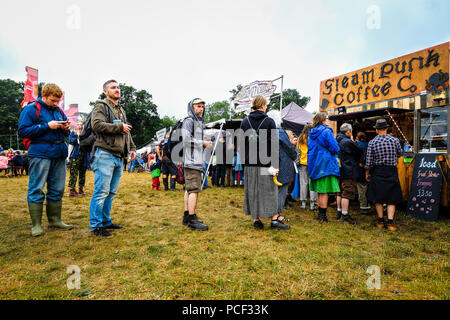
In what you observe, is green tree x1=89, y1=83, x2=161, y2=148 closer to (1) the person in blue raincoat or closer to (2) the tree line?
(2) the tree line

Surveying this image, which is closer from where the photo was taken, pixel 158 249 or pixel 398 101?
pixel 158 249

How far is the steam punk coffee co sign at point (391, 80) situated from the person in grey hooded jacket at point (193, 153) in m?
5.41

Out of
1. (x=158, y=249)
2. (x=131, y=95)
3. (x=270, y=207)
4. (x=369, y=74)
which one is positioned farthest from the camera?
(x=131, y=95)

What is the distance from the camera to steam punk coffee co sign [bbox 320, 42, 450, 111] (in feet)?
17.0

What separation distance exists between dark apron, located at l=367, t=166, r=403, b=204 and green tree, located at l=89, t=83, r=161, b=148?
155 feet

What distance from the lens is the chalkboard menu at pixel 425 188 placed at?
4.46 m

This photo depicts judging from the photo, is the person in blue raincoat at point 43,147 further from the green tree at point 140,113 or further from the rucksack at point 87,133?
the green tree at point 140,113

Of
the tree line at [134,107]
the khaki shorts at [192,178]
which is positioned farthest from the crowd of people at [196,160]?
the tree line at [134,107]

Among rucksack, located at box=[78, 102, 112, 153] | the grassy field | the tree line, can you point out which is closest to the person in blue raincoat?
rucksack, located at box=[78, 102, 112, 153]

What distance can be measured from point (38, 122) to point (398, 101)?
7.56 metres

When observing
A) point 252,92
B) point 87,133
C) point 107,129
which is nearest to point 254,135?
point 107,129
